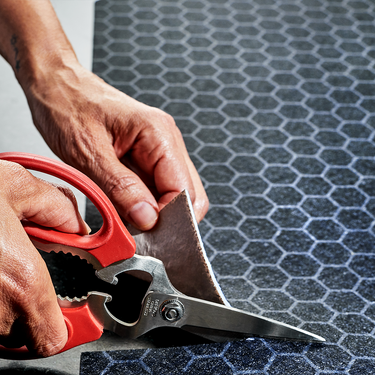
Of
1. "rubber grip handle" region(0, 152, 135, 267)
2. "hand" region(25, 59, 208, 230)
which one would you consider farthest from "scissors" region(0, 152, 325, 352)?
"hand" region(25, 59, 208, 230)

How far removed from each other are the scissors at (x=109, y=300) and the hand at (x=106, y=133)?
0.34 feet

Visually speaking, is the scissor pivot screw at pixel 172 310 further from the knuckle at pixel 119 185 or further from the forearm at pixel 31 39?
the forearm at pixel 31 39

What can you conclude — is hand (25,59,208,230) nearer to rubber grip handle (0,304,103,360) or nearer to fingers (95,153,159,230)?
fingers (95,153,159,230)

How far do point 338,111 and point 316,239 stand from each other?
33cm

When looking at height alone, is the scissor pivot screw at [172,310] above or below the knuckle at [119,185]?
below

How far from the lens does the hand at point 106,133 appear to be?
66 cm

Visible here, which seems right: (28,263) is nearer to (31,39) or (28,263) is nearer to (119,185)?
(119,185)

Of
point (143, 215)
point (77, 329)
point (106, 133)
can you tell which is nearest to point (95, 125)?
point (106, 133)

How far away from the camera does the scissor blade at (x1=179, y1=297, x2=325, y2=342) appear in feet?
1.83

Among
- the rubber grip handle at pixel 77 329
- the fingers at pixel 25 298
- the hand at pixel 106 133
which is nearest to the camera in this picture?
the fingers at pixel 25 298

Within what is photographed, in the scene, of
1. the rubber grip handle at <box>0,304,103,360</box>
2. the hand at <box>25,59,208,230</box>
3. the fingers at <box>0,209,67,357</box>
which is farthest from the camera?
the hand at <box>25,59,208,230</box>

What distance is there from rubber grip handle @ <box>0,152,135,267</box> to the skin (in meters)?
0.06

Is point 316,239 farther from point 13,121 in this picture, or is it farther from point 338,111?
point 13,121

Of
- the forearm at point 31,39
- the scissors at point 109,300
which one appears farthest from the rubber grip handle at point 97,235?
the forearm at point 31,39
